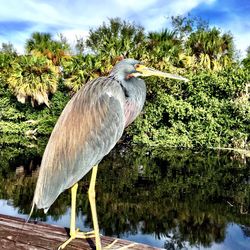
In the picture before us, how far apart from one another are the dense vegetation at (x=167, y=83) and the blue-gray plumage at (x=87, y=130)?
13640 millimetres

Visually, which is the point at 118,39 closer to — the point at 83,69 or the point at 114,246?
the point at 83,69

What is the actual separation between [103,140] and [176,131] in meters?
15.0

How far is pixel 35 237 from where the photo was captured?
6.04 ft

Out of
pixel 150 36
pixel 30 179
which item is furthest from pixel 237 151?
pixel 30 179

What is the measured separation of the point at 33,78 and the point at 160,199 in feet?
34.6

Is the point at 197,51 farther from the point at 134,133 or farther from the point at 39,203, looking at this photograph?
the point at 39,203

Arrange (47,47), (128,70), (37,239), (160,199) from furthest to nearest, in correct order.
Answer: (47,47) → (160,199) → (128,70) → (37,239)

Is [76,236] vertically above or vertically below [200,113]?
below

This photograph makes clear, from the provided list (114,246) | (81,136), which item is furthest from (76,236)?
(81,136)

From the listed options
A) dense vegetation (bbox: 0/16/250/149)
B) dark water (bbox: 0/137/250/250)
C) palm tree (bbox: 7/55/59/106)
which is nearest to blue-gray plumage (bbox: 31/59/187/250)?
dark water (bbox: 0/137/250/250)

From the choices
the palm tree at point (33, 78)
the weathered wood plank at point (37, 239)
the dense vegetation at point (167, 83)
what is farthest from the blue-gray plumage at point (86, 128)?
the palm tree at point (33, 78)

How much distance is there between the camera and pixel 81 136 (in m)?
2.10

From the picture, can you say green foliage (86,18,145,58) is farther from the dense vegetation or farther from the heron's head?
the heron's head

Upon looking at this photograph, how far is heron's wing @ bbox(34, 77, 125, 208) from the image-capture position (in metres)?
2.04
